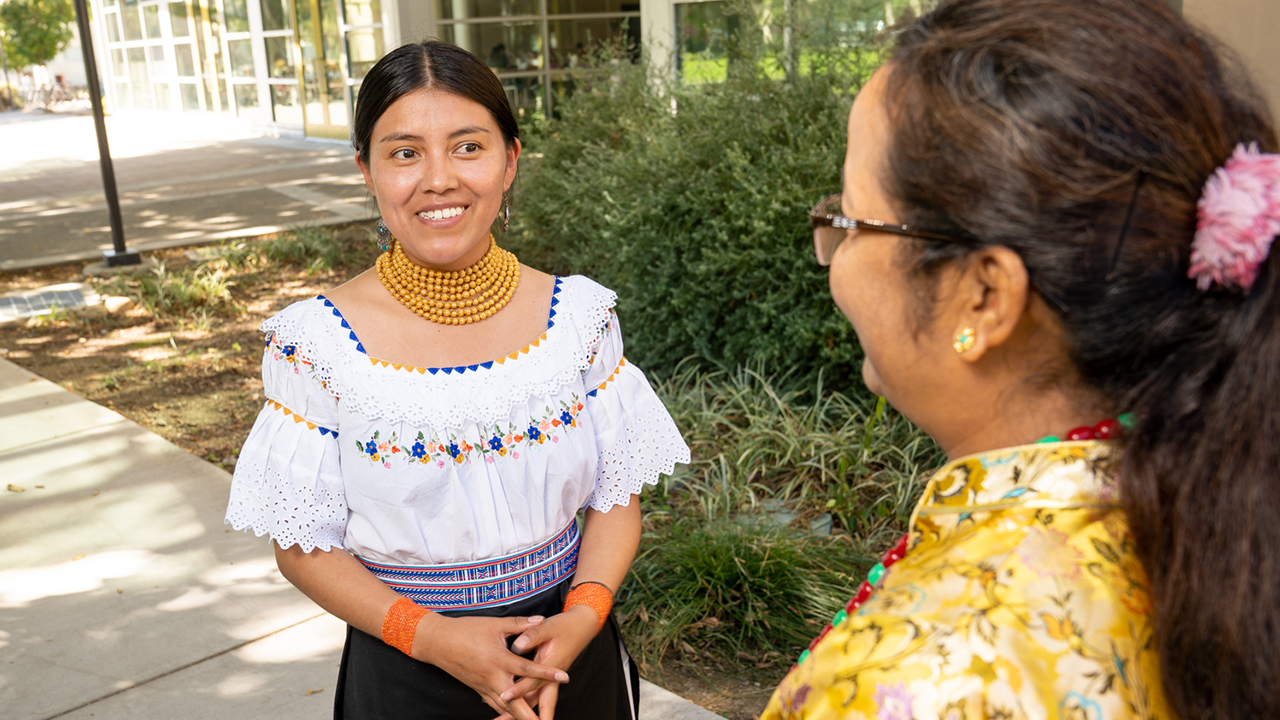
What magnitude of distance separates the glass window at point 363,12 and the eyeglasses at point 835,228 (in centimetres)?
1608

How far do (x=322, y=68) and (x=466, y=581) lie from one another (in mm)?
18020

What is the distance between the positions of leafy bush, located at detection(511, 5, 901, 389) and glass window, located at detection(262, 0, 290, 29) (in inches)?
593

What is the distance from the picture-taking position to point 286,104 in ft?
65.1

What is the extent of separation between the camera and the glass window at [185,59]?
23031mm

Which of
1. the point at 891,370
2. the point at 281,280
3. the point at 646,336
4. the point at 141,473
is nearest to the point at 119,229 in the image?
the point at 281,280

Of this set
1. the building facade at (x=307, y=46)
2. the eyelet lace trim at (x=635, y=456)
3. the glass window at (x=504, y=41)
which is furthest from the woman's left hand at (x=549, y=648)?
the glass window at (x=504, y=41)

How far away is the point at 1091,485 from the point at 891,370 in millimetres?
227

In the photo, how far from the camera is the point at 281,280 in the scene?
8391 millimetres

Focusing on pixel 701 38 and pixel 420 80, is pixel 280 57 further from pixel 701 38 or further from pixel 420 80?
pixel 420 80

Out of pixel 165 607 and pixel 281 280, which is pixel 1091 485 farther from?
pixel 281 280

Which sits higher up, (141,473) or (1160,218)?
(1160,218)

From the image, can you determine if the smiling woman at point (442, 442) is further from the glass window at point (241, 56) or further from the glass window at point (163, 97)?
the glass window at point (163, 97)

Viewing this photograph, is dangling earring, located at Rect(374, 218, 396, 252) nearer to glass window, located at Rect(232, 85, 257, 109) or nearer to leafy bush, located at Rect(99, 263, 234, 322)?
leafy bush, located at Rect(99, 263, 234, 322)

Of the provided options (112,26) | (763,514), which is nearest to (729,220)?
(763,514)
